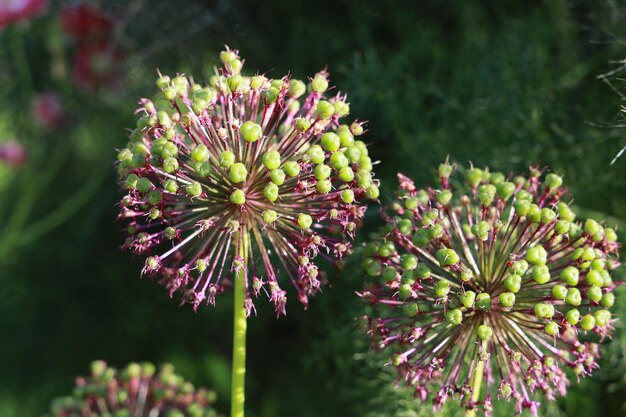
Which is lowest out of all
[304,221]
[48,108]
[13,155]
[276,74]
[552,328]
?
[552,328]

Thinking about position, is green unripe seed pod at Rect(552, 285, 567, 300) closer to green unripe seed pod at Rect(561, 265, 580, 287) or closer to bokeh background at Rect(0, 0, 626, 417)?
green unripe seed pod at Rect(561, 265, 580, 287)

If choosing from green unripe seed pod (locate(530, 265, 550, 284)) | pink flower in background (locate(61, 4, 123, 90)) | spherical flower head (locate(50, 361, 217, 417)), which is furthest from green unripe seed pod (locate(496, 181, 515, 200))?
pink flower in background (locate(61, 4, 123, 90))

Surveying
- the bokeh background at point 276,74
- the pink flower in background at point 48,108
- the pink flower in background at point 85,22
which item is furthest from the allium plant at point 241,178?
the pink flower in background at point 48,108

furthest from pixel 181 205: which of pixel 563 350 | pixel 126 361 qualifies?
pixel 126 361

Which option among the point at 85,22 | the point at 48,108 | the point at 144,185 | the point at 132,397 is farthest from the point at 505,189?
the point at 48,108

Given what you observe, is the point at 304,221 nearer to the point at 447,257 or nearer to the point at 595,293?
the point at 447,257

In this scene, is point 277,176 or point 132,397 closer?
point 277,176

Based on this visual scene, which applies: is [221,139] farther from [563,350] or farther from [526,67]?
[526,67]
